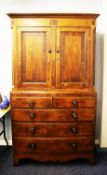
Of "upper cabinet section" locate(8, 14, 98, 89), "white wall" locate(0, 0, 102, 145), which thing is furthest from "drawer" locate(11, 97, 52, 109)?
"white wall" locate(0, 0, 102, 145)

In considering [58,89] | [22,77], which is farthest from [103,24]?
[22,77]

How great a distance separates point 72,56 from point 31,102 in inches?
27.7

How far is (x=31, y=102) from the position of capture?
2.79 m

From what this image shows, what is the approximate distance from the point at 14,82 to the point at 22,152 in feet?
2.78

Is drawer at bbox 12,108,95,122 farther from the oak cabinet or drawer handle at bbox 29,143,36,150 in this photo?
drawer handle at bbox 29,143,36,150

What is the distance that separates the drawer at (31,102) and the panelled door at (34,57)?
153mm

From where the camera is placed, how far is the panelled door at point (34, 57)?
2740mm

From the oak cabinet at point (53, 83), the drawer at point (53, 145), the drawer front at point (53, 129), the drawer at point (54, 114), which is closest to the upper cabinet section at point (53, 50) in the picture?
the oak cabinet at point (53, 83)

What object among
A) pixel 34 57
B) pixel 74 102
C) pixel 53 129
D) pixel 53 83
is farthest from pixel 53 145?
pixel 34 57

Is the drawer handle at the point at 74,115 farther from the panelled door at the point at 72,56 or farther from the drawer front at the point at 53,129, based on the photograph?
the panelled door at the point at 72,56

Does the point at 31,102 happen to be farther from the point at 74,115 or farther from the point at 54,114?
the point at 74,115

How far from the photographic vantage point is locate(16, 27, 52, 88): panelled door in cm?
274

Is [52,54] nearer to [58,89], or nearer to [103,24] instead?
[58,89]

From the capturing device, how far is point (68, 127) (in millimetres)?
2848
